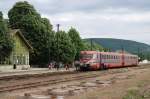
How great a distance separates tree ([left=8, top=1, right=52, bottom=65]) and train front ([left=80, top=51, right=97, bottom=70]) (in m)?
28.0

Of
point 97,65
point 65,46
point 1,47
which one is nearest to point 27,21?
point 65,46

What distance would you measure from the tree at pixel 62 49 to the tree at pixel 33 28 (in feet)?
5.69

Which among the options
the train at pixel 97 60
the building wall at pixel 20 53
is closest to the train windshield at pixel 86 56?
the train at pixel 97 60

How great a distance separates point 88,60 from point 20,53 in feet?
96.8

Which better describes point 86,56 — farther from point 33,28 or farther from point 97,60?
point 33,28

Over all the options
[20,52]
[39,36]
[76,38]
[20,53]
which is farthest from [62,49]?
[76,38]

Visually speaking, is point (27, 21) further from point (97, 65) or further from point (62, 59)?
point (97, 65)

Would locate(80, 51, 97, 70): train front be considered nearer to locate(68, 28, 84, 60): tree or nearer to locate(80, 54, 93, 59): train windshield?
locate(80, 54, 93, 59): train windshield

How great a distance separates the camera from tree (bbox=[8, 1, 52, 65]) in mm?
83250

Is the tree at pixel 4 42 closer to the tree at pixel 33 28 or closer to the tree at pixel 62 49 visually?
the tree at pixel 33 28

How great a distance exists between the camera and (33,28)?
83000mm

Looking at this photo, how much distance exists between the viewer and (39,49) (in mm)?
84438

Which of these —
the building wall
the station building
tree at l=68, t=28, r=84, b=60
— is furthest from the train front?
tree at l=68, t=28, r=84, b=60

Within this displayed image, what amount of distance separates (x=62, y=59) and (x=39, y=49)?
496 centimetres
